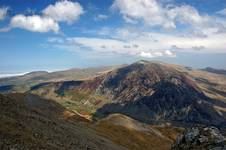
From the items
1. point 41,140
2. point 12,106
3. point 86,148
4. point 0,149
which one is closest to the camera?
point 0,149

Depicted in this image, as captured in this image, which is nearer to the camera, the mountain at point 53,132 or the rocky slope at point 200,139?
the rocky slope at point 200,139

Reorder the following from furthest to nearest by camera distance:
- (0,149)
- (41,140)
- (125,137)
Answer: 1. (125,137)
2. (41,140)
3. (0,149)

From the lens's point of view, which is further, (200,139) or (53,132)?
(53,132)

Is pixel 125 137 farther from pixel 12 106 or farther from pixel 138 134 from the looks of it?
pixel 12 106

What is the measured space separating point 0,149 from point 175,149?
77.1ft

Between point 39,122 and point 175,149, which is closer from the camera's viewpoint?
point 175,149

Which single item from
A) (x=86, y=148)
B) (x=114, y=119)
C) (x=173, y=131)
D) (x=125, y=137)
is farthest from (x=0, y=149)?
(x=173, y=131)

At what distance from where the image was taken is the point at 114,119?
161875 mm

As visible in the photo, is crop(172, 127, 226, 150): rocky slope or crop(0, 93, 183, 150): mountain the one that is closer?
crop(172, 127, 226, 150): rocky slope

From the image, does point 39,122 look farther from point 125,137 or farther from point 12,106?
point 125,137

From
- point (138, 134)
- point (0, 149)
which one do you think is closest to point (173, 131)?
point (138, 134)

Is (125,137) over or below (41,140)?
below

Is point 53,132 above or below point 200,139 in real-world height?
below

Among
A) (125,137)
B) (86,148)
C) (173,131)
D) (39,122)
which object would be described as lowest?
(173,131)
